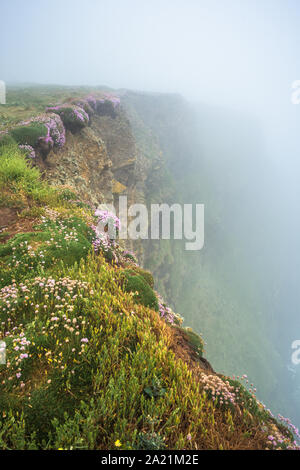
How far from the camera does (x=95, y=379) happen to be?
2.75m

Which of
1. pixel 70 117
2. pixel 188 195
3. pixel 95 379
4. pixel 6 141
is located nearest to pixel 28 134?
pixel 6 141

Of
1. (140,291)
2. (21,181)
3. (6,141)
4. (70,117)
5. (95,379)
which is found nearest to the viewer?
(95,379)

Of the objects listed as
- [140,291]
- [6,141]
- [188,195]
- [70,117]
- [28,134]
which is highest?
[188,195]

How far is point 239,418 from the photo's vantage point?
9.73 ft

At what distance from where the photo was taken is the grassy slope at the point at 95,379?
236cm

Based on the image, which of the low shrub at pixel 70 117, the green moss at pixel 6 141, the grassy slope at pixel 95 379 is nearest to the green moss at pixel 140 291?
the grassy slope at pixel 95 379

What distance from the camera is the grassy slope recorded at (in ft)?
7.74

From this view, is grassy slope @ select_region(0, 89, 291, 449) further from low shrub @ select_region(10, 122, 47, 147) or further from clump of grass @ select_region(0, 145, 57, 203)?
low shrub @ select_region(10, 122, 47, 147)

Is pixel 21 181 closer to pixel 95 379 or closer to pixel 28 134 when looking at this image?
pixel 28 134

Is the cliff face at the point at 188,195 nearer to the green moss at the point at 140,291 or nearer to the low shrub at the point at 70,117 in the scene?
the low shrub at the point at 70,117

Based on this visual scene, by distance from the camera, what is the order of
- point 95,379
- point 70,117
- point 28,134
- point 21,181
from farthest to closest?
point 70,117 < point 28,134 < point 21,181 < point 95,379

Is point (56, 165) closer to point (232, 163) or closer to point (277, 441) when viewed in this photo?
point (277, 441)

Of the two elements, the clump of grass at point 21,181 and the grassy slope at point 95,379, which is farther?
the clump of grass at point 21,181
